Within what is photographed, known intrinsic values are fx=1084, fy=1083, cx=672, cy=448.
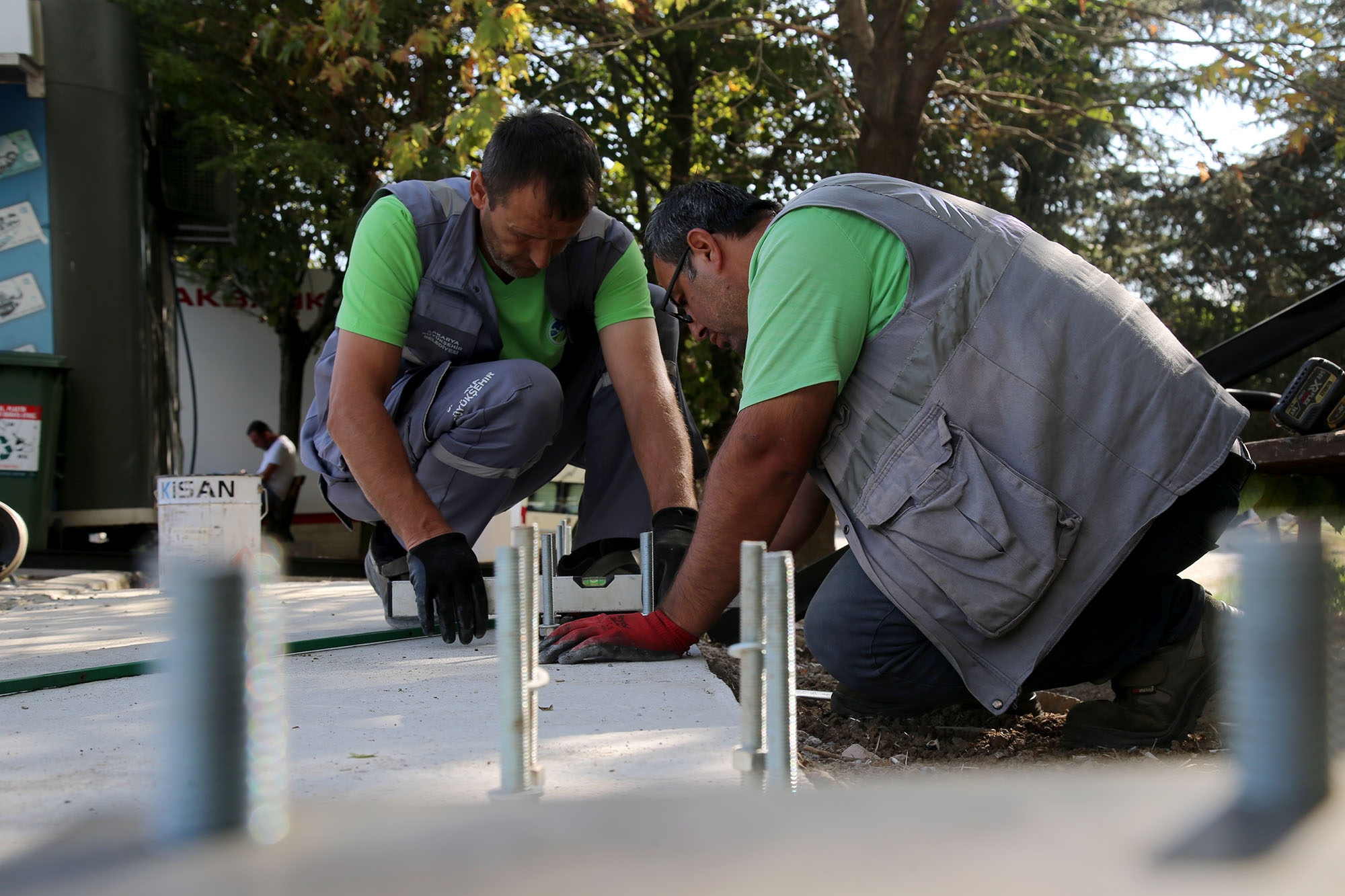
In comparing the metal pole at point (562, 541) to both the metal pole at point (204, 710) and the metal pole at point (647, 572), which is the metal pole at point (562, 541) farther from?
the metal pole at point (204, 710)

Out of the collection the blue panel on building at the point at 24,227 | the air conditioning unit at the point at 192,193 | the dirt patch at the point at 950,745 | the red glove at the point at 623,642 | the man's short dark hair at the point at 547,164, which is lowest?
the dirt patch at the point at 950,745

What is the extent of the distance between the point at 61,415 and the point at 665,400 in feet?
14.6

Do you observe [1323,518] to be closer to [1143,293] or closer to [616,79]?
[616,79]

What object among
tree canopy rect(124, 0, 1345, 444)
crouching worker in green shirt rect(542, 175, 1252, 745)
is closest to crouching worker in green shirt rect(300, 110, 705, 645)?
crouching worker in green shirt rect(542, 175, 1252, 745)

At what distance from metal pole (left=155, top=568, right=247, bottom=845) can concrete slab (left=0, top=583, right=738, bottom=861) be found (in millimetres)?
606

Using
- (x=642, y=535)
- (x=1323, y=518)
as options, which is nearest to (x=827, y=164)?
(x=1323, y=518)

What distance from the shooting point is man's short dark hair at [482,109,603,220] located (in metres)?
2.85

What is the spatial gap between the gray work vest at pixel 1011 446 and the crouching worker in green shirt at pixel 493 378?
85cm

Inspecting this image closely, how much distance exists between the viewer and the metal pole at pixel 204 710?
86 centimetres

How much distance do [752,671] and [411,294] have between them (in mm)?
1942

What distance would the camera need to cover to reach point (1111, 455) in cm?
210

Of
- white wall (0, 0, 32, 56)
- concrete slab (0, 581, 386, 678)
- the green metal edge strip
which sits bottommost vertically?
concrete slab (0, 581, 386, 678)

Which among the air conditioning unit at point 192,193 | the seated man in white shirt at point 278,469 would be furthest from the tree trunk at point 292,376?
the air conditioning unit at point 192,193

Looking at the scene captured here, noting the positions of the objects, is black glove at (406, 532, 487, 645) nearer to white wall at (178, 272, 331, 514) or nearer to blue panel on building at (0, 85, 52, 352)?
blue panel on building at (0, 85, 52, 352)
